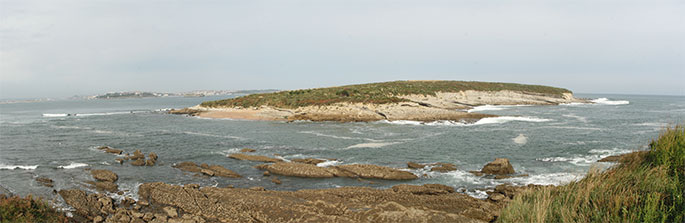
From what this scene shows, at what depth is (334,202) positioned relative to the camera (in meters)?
13.9

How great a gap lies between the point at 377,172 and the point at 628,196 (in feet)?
43.1

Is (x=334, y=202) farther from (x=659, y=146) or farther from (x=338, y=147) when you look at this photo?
(x=338, y=147)

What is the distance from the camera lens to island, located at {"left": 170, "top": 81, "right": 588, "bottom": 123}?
181 ft

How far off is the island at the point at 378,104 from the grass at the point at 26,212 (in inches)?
1630

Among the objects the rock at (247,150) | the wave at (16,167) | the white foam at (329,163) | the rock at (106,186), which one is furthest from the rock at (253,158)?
the wave at (16,167)

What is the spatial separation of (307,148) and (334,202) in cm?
1622

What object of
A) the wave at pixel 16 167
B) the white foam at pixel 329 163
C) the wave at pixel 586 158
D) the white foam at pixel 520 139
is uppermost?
the white foam at pixel 520 139

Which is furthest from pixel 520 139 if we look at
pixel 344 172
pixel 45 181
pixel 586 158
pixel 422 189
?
pixel 45 181

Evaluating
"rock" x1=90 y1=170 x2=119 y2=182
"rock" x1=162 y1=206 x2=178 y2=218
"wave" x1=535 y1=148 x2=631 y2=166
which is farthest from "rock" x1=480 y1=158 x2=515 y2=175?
"rock" x1=90 y1=170 x2=119 y2=182

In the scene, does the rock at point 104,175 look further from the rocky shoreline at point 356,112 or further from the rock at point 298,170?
the rocky shoreline at point 356,112

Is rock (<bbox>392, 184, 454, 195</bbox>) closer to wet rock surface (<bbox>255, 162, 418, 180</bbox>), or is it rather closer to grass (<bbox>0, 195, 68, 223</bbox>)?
wet rock surface (<bbox>255, 162, 418, 180</bbox>)

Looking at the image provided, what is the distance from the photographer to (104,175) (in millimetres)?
20156

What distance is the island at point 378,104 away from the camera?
55.2 m

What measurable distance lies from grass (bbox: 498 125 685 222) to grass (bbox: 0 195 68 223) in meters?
13.8
